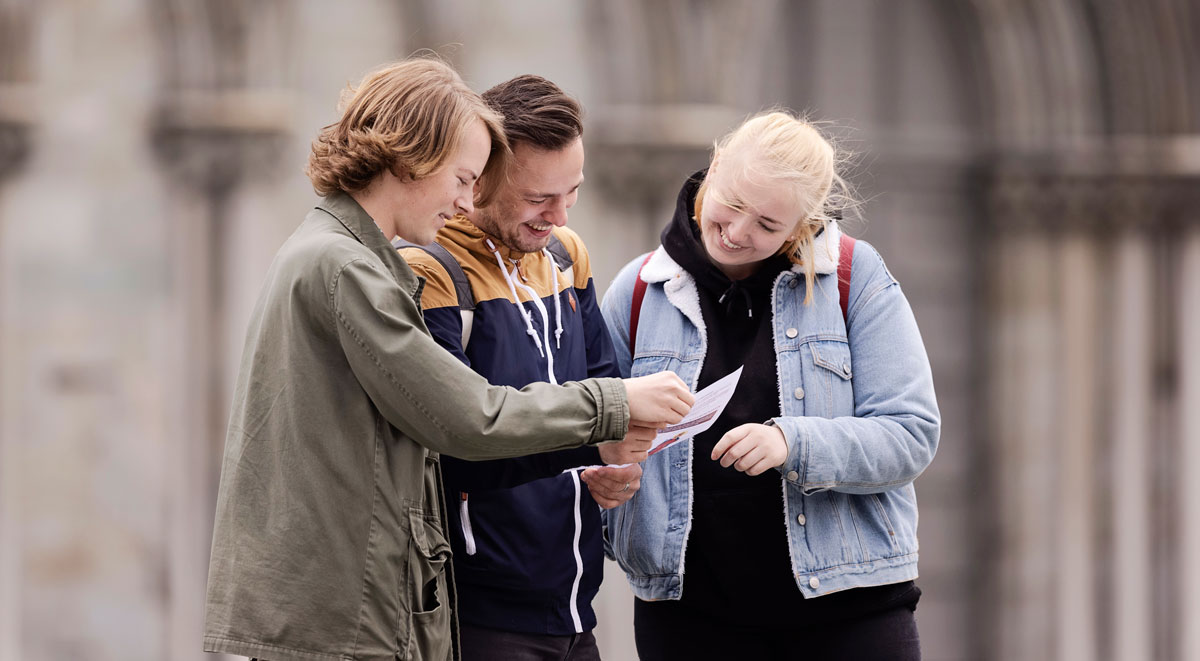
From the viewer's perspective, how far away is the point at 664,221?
514 centimetres

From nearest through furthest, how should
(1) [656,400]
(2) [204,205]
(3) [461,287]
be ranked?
(1) [656,400]
(3) [461,287]
(2) [204,205]

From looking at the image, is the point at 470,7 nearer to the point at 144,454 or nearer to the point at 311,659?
the point at 144,454

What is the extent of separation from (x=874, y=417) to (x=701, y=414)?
357mm

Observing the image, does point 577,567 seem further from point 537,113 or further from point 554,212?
point 537,113

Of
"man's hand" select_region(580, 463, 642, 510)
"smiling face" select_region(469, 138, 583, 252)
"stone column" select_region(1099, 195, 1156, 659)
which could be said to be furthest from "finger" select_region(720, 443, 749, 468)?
"stone column" select_region(1099, 195, 1156, 659)

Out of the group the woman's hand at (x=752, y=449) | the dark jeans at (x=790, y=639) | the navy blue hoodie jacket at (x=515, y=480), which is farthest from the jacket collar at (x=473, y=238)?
the dark jeans at (x=790, y=639)

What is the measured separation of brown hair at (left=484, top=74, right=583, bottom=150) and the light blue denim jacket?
0.45 m

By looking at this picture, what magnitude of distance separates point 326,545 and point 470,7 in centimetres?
351

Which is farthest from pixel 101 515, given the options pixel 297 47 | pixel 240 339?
pixel 297 47

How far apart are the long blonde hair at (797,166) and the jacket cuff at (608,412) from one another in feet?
1.88

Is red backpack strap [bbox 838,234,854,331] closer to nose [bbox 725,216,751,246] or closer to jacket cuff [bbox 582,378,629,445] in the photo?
nose [bbox 725,216,751,246]

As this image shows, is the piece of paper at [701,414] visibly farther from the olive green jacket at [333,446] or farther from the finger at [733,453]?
the olive green jacket at [333,446]

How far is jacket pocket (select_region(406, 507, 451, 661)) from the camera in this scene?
1.87 m

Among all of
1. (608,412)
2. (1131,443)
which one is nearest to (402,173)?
(608,412)
